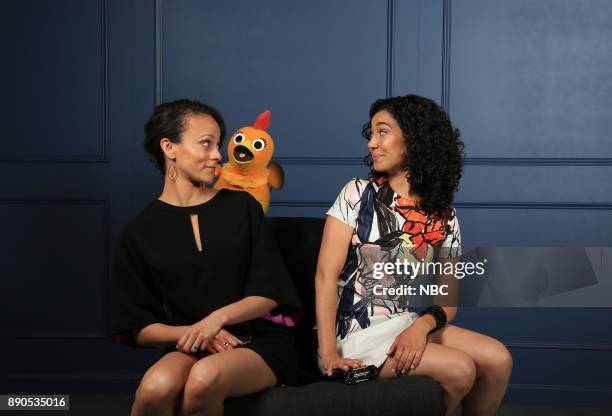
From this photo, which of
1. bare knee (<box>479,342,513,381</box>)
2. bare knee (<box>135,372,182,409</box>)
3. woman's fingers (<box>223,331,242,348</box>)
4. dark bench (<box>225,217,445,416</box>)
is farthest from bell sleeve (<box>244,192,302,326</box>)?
bare knee (<box>479,342,513,381</box>)

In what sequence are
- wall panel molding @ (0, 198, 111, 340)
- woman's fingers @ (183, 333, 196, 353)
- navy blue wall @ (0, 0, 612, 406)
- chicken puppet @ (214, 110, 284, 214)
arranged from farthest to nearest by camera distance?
1. wall panel molding @ (0, 198, 111, 340)
2. navy blue wall @ (0, 0, 612, 406)
3. chicken puppet @ (214, 110, 284, 214)
4. woman's fingers @ (183, 333, 196, 353)

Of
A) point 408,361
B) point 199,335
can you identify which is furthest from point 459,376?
point 199,335

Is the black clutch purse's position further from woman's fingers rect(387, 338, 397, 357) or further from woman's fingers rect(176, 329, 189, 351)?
woman's fingers rect(176, 329, 189, 351)

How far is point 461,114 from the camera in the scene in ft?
9.96

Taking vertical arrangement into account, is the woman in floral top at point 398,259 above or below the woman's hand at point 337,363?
above

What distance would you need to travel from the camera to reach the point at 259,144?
230 cm

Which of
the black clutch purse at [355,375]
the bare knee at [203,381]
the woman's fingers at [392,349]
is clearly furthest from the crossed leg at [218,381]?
the woman's fingers at [392,349]

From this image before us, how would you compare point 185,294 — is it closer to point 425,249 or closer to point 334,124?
point 425,249

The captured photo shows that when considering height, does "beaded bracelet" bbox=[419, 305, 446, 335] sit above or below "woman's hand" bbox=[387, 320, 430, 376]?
above

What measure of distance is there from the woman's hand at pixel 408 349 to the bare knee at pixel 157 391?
22.0 inches

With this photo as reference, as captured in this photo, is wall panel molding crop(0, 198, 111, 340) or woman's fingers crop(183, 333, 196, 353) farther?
wall panel molding crop(0, 198, 111, 340)

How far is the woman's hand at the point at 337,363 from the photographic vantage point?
1729mm

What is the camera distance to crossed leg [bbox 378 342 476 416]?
1.68 metres

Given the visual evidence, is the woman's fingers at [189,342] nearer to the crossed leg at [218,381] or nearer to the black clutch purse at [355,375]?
the crossed leg at [218,381]
